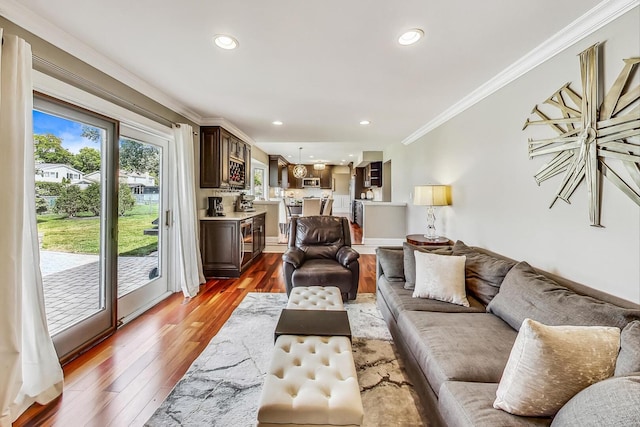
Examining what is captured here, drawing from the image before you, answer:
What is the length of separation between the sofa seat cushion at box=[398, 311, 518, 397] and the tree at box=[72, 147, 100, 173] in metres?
2.94

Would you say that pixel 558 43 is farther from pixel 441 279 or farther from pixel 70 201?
pixel 70 201

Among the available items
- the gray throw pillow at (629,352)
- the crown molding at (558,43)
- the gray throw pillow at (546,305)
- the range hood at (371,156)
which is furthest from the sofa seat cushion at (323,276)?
the range hood at (371,156)

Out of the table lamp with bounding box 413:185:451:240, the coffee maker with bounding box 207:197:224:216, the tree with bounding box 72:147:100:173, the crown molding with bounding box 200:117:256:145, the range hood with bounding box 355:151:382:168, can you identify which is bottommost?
the coffee maker with bounding box 207:197:224:216

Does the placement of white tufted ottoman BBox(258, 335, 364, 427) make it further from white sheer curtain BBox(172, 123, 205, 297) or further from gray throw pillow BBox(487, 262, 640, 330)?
white sheer curtain BBox(172, 123, 205, 297)

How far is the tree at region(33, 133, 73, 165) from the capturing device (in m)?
2.04

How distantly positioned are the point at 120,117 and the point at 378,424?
328 cm

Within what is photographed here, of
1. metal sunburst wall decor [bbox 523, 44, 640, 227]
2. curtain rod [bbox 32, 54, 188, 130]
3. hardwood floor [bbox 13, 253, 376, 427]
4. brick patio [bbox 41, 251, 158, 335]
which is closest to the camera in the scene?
metal sunburst wall decor [bbox 523, 44, 640, 227]

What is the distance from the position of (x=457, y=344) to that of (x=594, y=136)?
1568 millimetres

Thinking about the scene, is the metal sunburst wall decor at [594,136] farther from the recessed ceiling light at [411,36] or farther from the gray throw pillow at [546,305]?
the recessed ceiling light at [411,36]

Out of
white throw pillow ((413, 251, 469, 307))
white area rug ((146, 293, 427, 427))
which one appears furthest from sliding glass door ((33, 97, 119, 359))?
white throw pillow ((413, 251, 469, 307))

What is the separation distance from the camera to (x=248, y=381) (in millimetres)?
1937

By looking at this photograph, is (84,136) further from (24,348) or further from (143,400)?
(143,400)

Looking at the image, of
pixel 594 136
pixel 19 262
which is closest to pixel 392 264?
pixel 594 136

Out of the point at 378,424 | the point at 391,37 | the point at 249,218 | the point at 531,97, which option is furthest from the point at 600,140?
the point at 249,218
